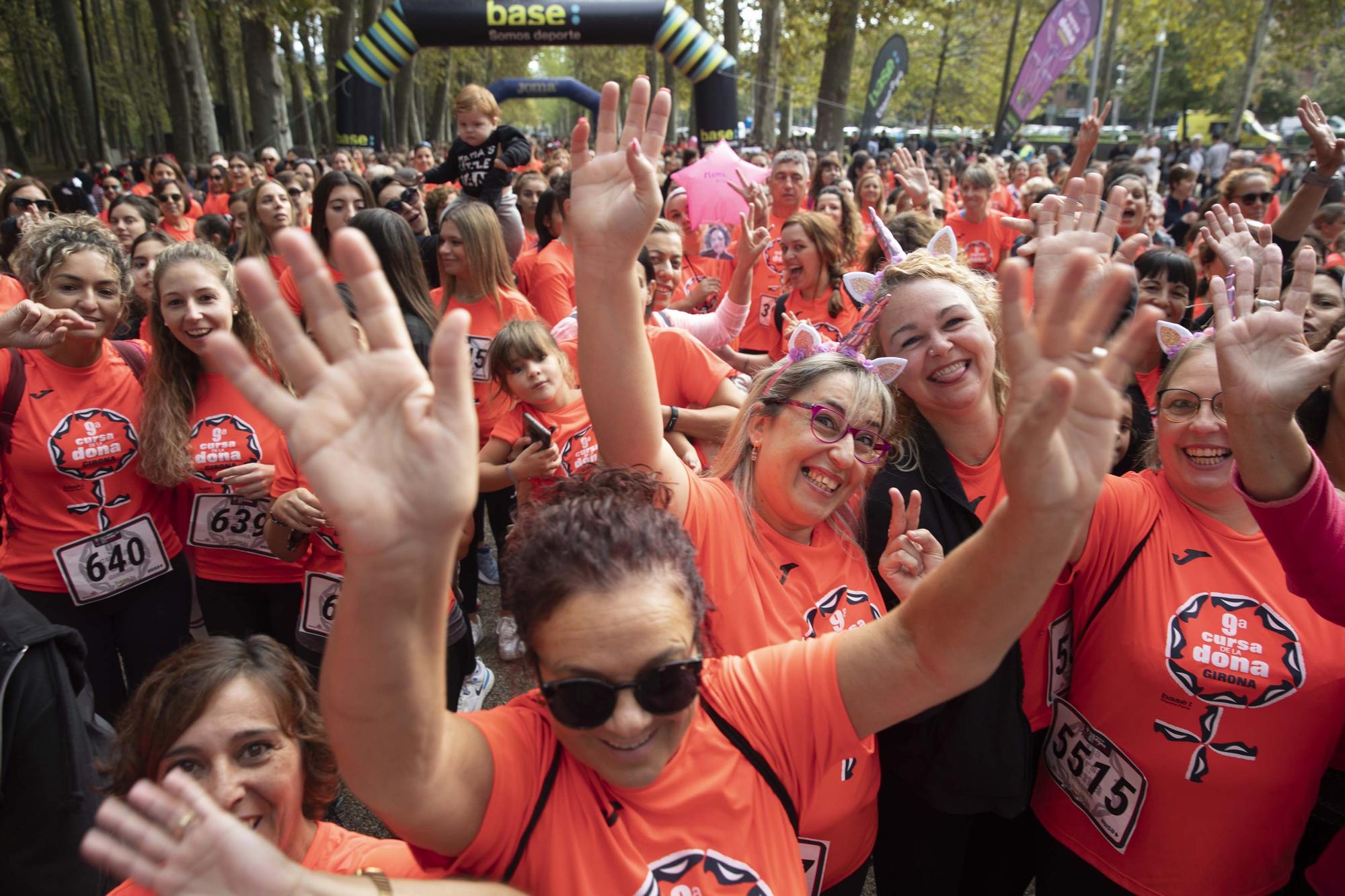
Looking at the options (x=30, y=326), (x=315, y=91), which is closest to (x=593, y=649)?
(x=30, y=326)

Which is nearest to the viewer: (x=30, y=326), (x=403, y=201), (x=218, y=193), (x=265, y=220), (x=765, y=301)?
(x=30, y=326)

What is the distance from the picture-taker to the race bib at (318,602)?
2.86m

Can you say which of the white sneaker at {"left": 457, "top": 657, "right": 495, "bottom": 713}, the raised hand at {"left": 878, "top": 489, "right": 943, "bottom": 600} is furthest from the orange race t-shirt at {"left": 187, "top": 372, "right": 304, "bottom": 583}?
the raised hand at {"left": 878, "top": 489, "right": 943, "bottom": 600}

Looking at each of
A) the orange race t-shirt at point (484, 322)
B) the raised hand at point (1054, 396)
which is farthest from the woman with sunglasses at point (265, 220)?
the raised hand at point (1054, 396)

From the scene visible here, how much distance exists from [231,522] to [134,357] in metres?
0.79

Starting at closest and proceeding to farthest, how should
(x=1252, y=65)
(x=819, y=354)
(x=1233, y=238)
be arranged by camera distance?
(x=819, y=354) → (x=1233, y=238) → (x=1252, y=65)

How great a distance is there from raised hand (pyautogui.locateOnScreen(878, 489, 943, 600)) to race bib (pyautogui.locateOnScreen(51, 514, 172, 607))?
2.59 meters

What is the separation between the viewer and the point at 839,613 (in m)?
2.01

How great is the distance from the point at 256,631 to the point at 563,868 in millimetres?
2294

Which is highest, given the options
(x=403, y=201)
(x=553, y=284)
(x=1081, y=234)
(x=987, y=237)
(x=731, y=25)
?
(x=731, y=25)

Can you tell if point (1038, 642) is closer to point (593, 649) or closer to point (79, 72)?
point (593, 649)

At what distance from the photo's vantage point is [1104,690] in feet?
6.72

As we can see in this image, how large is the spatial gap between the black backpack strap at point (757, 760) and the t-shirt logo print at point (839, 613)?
53 centimetres

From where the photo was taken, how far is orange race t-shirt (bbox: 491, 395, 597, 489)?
3162mm
